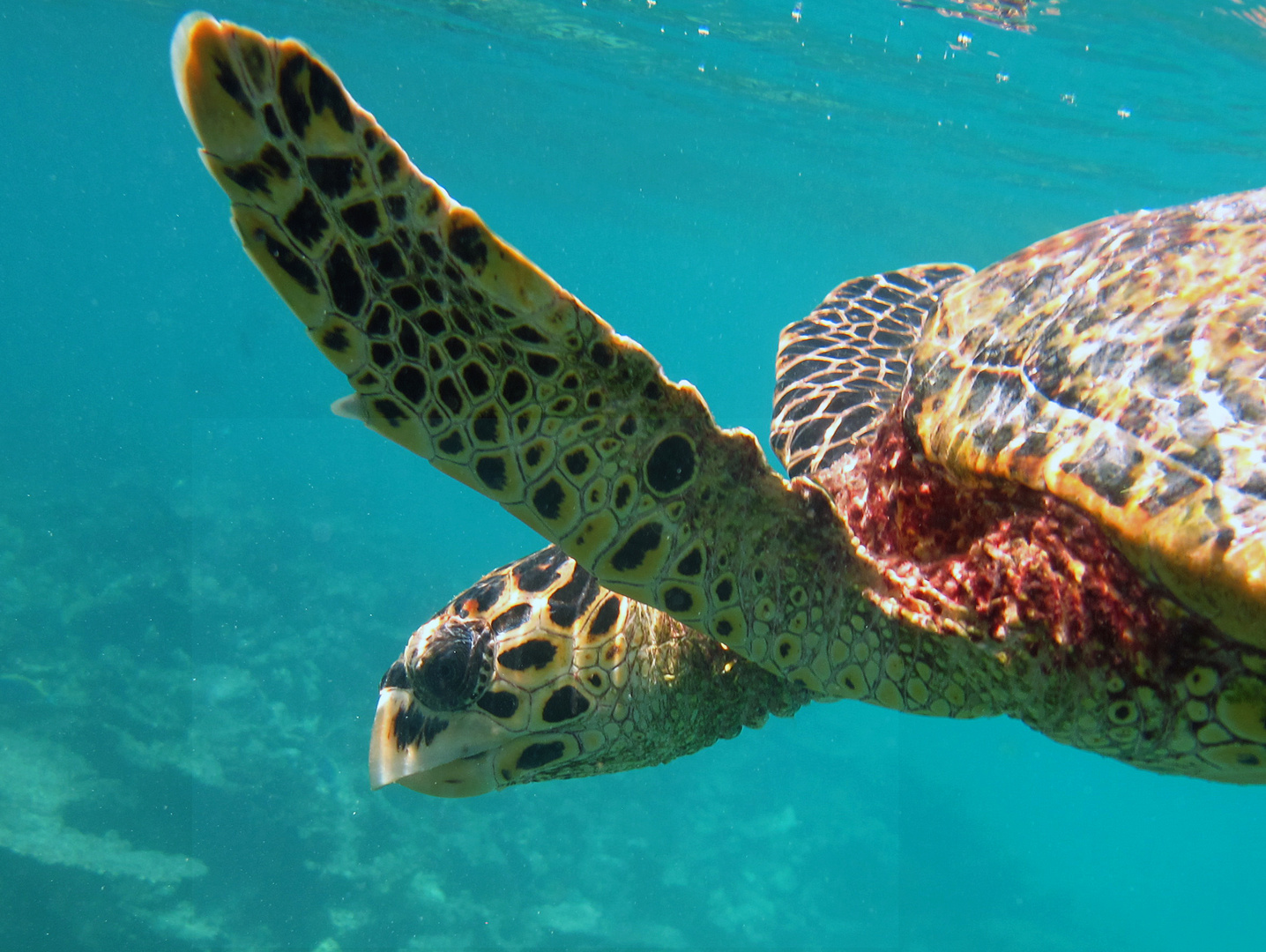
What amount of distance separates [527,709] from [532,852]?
11.7 m

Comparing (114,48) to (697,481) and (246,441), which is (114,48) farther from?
(697,481)

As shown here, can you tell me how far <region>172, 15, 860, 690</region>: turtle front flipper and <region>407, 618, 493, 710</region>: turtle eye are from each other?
71cm

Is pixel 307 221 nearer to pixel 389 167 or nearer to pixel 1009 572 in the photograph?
pixel 389 167

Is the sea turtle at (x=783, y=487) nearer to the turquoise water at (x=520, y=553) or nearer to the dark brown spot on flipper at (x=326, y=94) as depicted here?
the dark brown spot on flipper at (x=326, y=94)

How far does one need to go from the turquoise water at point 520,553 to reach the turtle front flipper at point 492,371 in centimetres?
1086

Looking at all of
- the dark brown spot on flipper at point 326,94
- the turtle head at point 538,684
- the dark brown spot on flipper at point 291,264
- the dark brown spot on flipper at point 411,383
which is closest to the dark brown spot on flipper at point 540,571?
the turtle head at point 538,684

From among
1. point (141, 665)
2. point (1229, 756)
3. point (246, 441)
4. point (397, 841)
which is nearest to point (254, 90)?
point (1229, 756)

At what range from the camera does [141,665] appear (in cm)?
1391

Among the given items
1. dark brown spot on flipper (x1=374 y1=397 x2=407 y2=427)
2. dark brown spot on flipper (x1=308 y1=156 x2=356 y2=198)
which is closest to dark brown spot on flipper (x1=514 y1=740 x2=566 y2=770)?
dark brown spot on flipper (x1=374 y1=397 x2=407 y2=427)

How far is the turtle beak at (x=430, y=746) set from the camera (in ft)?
7.81

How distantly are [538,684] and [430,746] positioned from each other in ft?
1.17

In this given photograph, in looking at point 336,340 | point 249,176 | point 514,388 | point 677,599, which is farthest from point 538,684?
point 249,176

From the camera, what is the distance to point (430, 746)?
2371 millimetres

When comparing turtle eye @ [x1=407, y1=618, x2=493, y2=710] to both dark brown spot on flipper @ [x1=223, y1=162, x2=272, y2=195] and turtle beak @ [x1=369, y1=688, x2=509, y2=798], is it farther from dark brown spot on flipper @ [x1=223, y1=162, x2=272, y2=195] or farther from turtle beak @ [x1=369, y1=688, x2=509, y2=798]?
dark brown spot on flipper @ [x1=223, y1=162, x2=272, y2=195]
